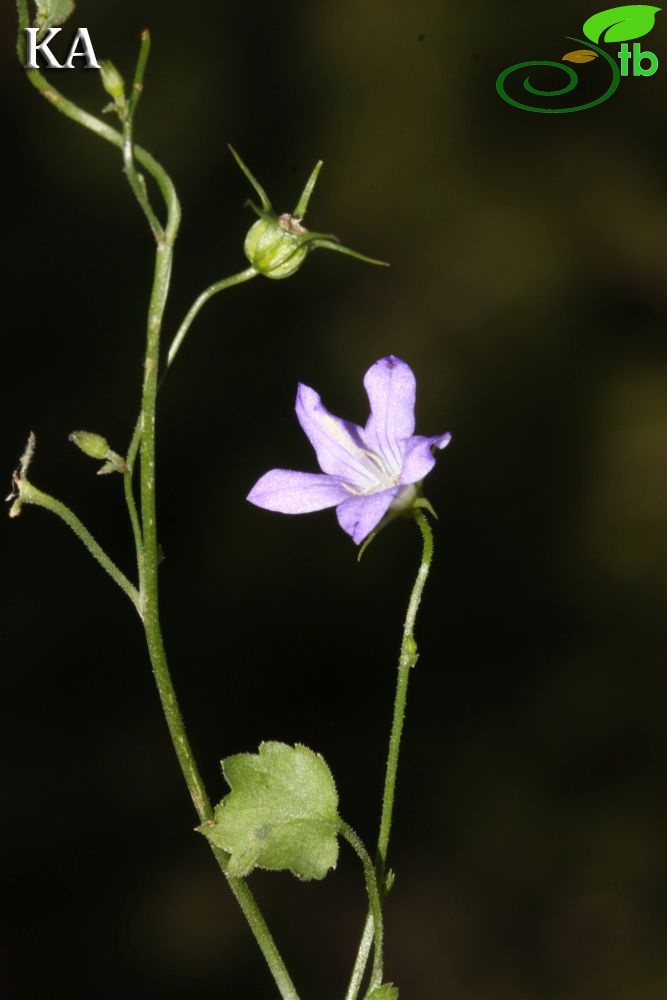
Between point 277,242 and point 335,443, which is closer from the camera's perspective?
point 277,242

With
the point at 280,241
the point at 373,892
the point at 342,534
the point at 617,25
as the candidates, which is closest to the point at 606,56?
the point at 617,25

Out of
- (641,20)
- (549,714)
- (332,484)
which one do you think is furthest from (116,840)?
(641,20)

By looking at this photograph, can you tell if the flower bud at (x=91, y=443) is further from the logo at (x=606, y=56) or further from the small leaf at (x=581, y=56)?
the small leaf at (x=581, y=56)

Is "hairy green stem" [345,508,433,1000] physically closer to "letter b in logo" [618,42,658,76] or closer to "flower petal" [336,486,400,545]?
"flower petal" [336,486,400,545]

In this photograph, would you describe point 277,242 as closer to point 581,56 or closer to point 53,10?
point 53,10

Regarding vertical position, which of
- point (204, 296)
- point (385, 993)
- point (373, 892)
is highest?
point (204, 296)

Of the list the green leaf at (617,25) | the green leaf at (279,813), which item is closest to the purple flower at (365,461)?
the green leaf at (279,813)

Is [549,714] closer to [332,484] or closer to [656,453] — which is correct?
[656,453]

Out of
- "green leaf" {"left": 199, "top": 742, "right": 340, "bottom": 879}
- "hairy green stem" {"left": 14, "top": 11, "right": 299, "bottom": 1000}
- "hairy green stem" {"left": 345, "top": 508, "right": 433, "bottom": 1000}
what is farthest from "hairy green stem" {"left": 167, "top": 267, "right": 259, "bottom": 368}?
"green leaf" {"left": 199, "top": 742, "right": 340, "bottom": 879}
